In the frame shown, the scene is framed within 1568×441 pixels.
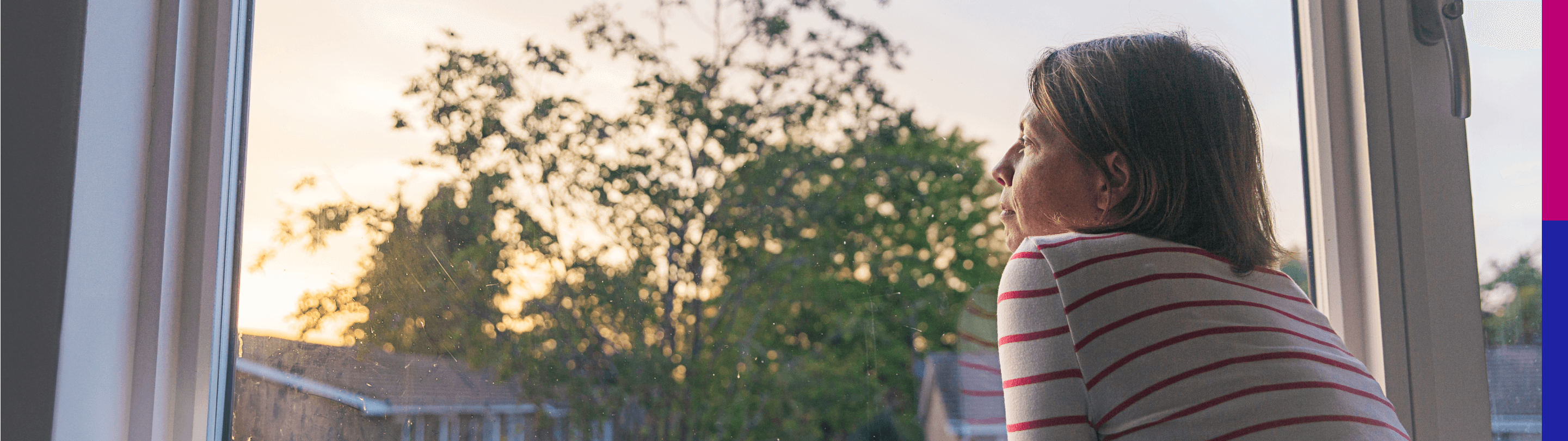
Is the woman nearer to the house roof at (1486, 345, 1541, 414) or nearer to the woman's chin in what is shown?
the woman's chin

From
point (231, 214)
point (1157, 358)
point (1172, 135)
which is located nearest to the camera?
point (1157, 358)

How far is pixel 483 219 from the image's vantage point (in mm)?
980

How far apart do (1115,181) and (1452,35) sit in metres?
0.47

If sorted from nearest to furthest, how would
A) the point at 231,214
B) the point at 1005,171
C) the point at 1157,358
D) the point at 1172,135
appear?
1. the point at 1157,358
2. the point at 1172,135
3. the point at 1005,171
4. the point at 231,214

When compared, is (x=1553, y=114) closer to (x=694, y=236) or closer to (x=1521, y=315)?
(x=1521, y=315)

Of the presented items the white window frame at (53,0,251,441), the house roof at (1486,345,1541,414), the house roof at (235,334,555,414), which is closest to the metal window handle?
the house roof at (1486,345,1541,414)

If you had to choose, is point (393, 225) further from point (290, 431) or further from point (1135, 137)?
point (1135, 137)

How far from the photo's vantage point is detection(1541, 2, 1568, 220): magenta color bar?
0.92m

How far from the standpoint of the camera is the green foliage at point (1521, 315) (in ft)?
3.05

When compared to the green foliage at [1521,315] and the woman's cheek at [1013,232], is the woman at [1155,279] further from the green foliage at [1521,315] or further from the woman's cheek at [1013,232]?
the green foliage at [1521,315]

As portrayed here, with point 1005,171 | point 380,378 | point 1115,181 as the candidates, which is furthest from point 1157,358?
point 380,378

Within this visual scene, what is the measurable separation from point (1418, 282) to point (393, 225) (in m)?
1.09

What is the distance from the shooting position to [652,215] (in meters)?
0.96

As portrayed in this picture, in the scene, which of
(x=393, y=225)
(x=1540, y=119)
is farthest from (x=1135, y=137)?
(x=393, y=225)
